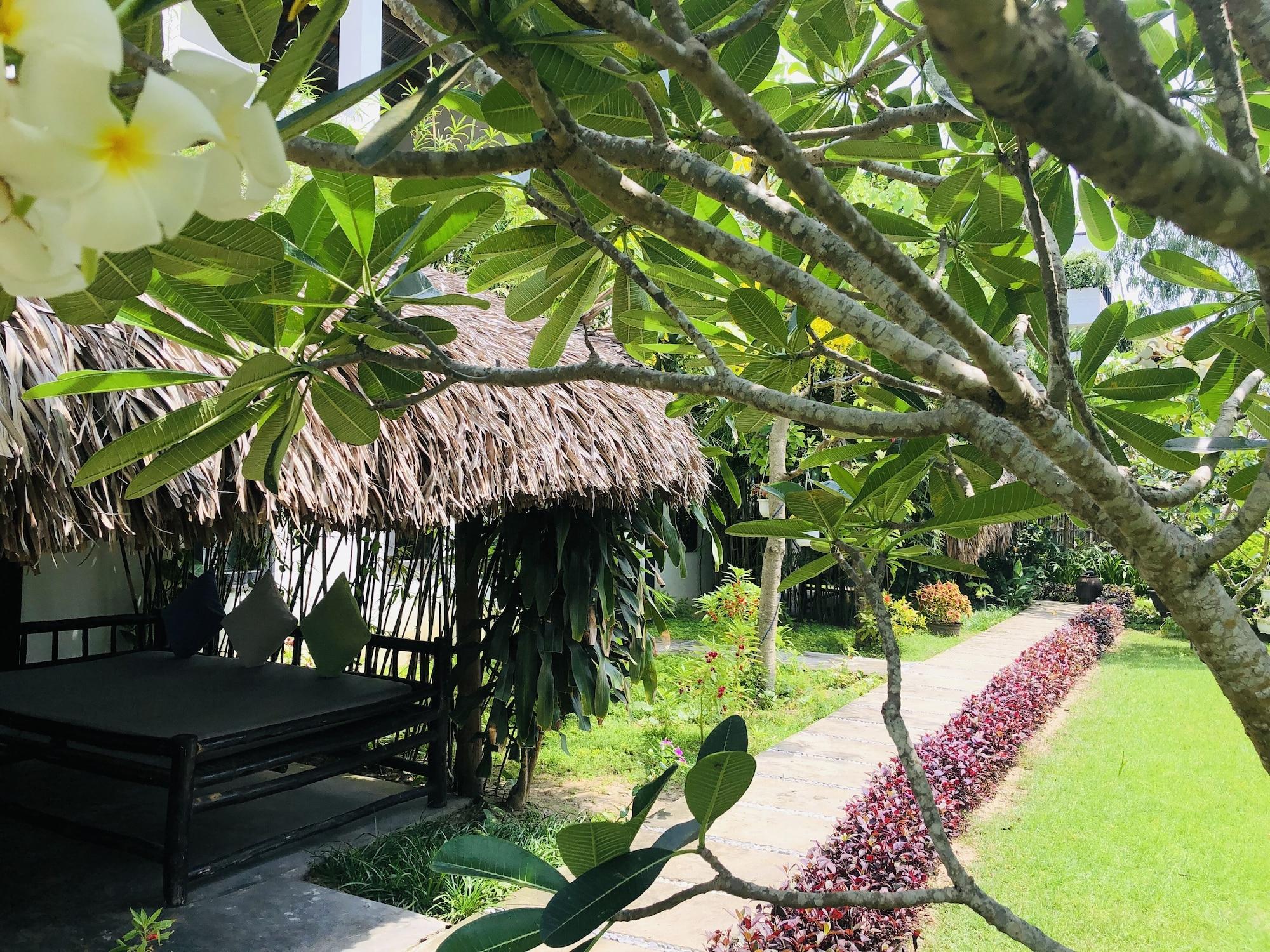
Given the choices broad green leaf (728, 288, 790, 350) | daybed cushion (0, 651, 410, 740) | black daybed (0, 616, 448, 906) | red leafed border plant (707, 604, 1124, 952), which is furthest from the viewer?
daybed cushion (0, 651, 410, 740)

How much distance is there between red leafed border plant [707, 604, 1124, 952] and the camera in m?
2.52

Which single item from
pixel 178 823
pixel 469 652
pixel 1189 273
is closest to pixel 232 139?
pixel 1189 273

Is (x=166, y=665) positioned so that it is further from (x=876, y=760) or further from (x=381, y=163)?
(x=381, y=163)

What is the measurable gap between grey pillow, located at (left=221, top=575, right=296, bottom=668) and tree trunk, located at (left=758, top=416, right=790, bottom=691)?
120 inches

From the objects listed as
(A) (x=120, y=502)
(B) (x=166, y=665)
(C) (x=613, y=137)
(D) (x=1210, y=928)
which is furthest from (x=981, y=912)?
(B) (x=166, y=665)

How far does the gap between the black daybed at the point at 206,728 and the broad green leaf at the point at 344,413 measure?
7.97 feet

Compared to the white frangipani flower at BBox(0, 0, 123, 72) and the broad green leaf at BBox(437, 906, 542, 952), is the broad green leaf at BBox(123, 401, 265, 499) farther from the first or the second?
the white frangipani flower at BBox(0, 0, 123, 72)

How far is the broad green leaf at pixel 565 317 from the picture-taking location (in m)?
1.13

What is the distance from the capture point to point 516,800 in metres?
4.13

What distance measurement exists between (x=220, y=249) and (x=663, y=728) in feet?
17.4

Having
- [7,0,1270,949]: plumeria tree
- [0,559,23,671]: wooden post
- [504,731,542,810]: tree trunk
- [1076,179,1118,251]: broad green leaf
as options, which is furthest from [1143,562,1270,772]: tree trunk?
[0,559,23,671]: wooden post

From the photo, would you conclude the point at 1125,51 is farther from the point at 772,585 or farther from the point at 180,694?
the point at 772,585

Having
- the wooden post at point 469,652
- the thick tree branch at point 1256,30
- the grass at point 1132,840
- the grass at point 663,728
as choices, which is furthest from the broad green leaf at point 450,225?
the grass at point 663,728

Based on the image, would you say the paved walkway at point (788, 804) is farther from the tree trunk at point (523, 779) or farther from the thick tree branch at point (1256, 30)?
the thick tree branch at point (1256, 30)
